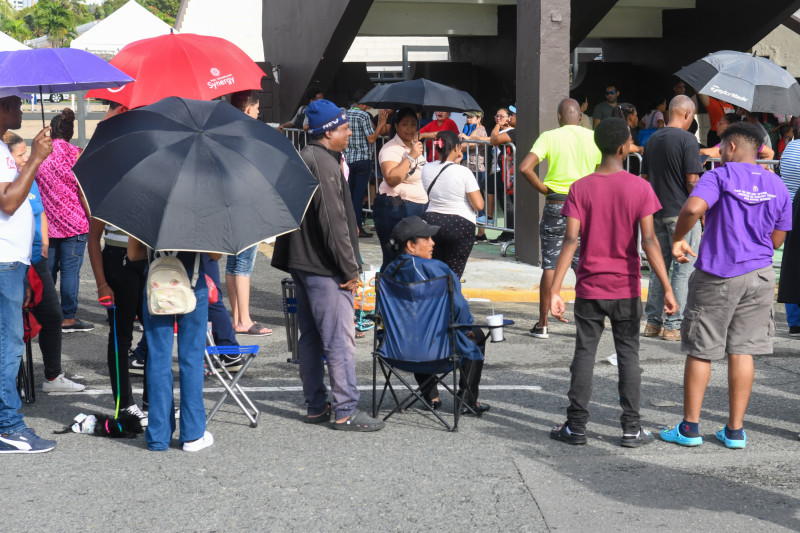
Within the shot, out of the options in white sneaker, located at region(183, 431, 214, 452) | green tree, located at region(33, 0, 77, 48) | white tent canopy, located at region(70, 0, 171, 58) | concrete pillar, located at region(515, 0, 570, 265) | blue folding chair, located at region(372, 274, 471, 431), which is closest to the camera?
white sneaker, located at region(183, 431, 214, 452)

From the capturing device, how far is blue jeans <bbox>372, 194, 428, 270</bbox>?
802 centimetres

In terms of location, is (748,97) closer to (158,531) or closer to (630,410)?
(630,410)

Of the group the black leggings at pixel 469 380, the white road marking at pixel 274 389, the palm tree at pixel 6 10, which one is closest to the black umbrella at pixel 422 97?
the white road marking at pixel 274 389

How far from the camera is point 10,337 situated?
5.52 metres

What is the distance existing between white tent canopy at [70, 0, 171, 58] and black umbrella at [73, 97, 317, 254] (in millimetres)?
12068

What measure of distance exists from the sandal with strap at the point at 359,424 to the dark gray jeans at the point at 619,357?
1.17m

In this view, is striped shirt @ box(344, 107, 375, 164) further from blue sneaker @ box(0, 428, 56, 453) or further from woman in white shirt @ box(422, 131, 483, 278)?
blue sneaker @ box(0, 428, 56, 453)

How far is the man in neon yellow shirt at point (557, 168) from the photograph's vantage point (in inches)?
334

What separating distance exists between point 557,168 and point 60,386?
14.6 ft

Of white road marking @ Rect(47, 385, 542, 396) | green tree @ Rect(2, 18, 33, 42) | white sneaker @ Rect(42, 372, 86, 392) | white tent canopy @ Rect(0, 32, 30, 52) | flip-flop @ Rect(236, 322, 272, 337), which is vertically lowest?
white road marking @ Rect(47, 385, 542, 396)

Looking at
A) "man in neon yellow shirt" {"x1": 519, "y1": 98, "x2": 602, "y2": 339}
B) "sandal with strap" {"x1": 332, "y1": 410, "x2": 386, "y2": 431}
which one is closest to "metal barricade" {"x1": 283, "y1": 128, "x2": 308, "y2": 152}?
"man in neon yellow shirt" {"x1": 519, "y1": 98, "x2": 602, "y2": 339}

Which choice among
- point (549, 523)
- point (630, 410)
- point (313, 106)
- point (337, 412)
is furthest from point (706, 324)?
point (313, 106)

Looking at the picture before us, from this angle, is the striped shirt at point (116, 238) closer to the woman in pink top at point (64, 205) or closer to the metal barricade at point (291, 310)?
the metal barricade at point (291, 310)

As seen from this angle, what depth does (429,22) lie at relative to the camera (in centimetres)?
1753
